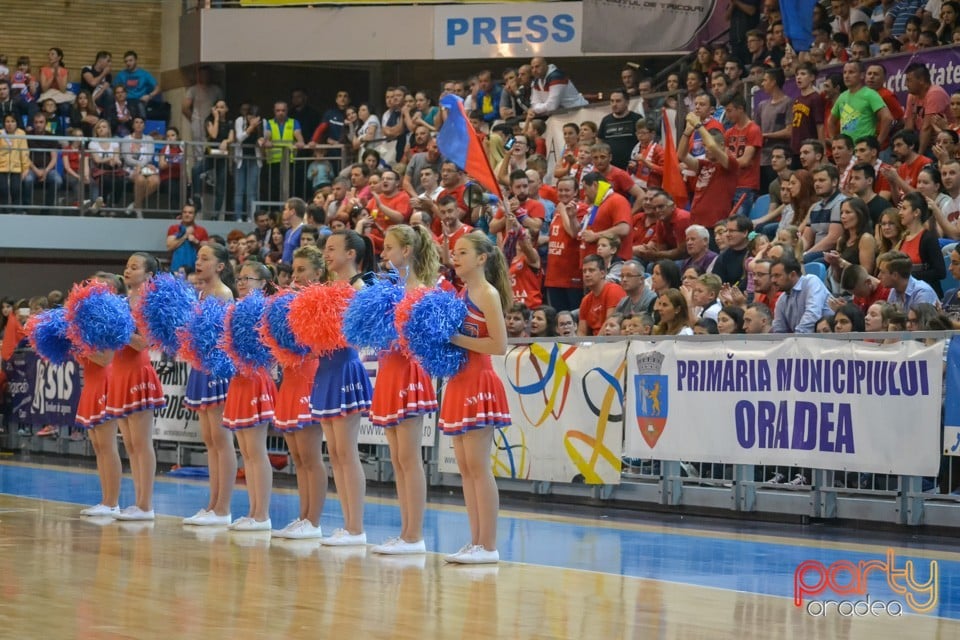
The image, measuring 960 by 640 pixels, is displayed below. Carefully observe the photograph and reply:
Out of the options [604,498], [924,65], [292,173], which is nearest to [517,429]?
[604,498]

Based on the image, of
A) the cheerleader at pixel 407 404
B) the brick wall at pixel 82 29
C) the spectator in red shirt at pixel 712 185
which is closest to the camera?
the cheerleader at pixel 407 404

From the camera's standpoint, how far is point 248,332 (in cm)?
925

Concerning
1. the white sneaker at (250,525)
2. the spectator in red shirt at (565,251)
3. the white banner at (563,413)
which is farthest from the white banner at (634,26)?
the white sneaker at (250,525)

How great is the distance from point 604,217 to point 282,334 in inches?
221

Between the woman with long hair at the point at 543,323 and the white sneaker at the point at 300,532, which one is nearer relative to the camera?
the white sneaker at the point at 300,532

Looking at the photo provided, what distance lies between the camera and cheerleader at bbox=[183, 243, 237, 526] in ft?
32.1

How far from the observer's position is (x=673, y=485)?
10953 mm

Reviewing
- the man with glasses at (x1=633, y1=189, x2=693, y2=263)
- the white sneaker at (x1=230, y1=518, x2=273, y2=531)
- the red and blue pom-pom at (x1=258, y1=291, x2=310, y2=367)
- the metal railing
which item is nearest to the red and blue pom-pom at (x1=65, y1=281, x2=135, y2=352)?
the red and blue pom-pom at (x1=258, y1=291, x2=310, y2=367)

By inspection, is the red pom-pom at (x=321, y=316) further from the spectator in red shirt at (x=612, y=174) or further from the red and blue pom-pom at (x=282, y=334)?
the spectator in red shirt at (x=612, y=174)

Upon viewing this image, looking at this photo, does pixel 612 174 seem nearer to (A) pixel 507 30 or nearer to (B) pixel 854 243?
(B) pixel 854 243

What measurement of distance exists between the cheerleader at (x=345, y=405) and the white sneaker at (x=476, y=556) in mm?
1057

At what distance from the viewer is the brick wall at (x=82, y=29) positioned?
25422mm

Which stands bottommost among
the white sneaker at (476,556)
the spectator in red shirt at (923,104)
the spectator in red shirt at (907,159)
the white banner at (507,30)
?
the white sneaker at (476,556)

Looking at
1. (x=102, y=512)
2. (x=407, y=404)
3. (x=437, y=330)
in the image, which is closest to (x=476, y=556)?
(x=407, y=404)
